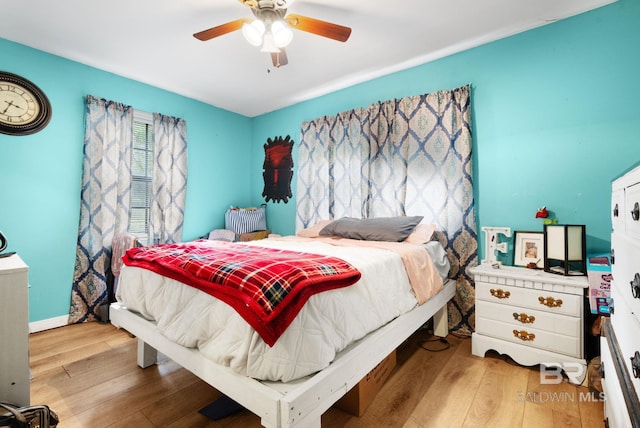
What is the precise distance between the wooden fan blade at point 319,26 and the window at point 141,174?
2.29m

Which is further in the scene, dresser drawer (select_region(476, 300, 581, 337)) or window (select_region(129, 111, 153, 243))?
window (select_region(129, 111, 153, 243))

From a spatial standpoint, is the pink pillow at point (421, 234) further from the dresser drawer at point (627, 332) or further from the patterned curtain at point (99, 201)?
the patterned curtain at point (99, 201)

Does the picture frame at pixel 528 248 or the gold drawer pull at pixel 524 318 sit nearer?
the gold drawer pull at pixel 524 318

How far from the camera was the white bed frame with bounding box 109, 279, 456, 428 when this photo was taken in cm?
102

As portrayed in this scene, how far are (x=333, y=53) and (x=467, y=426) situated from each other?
289 centimetres

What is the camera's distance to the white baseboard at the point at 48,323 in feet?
8.68

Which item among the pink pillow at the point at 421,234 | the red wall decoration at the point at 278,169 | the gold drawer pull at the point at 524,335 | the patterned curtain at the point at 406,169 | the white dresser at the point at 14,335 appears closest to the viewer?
the white dresser at the point at 14,335

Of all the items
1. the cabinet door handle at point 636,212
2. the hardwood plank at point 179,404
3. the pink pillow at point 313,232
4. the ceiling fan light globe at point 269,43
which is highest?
the ceiling fan light globe at point 269,43

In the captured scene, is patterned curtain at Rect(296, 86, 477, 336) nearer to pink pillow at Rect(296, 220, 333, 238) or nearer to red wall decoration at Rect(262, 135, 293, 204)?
pink pillow at Rect(296, 220, 333, 238)

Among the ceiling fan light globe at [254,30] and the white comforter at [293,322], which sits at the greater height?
the ceiling fan light globe at [254,30]

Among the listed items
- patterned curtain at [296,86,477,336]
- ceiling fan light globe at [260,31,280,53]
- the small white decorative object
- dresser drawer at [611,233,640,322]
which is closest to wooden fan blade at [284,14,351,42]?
ceiling fan light globe at [260,31,280,53]

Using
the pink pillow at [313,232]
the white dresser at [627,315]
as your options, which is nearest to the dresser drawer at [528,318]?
the white dresser at [627,315]

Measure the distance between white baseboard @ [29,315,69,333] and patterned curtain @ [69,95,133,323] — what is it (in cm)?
5

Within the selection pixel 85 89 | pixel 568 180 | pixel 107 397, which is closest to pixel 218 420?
pixel 107 397
